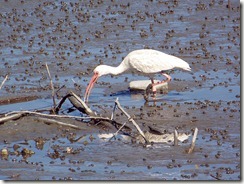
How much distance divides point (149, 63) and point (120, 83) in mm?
1263

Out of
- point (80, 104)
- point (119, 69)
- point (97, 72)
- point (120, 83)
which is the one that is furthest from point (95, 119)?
point (120, 83)

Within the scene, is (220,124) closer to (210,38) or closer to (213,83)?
(213,83)

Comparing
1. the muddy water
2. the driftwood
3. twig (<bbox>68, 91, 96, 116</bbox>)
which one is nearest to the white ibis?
the muddy water

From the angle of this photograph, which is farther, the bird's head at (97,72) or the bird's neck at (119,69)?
the bird's neck at (119,69)

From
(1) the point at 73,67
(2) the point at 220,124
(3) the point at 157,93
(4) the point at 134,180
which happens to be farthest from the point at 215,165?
(1) the point at 73,67

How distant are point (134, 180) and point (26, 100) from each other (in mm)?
5404

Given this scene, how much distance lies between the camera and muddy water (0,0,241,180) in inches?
478

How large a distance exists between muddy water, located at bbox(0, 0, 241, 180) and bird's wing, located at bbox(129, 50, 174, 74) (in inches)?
20.3

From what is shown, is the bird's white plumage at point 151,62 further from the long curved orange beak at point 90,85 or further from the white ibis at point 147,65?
the long curved orange beak at point 90,85

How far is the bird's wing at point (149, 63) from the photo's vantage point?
16391mm

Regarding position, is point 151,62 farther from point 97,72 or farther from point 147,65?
point 97,72

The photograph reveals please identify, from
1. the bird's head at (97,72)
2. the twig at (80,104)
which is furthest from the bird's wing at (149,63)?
the twig at (80,104)

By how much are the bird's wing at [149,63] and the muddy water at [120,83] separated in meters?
0.51

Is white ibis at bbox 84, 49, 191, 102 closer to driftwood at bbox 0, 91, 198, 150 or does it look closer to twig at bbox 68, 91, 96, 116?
twig at bbox 68, 91, 96, 116
